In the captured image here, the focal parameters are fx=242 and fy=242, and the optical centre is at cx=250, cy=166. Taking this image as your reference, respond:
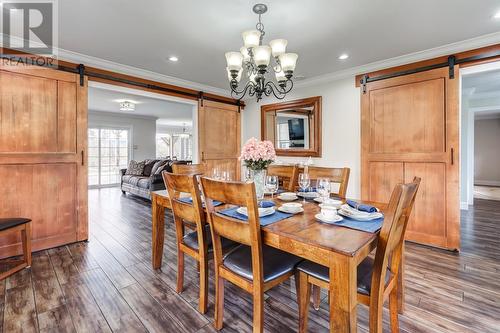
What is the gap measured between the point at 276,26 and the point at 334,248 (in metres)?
2.15

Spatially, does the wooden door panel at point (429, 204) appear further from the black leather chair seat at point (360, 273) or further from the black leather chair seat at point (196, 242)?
the black leather chair seat at point (196, 242)

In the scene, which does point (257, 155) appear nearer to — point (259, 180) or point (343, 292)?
point (259, 180)

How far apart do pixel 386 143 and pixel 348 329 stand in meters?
2.84

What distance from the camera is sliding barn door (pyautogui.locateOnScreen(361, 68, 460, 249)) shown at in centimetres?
283

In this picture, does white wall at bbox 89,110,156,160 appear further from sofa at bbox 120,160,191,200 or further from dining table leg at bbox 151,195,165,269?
dining table leg at bbox 151,195,165,269

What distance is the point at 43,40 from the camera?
2613mm

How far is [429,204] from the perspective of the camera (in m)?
3.01

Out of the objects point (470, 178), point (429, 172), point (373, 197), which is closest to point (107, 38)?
point (373, 197)

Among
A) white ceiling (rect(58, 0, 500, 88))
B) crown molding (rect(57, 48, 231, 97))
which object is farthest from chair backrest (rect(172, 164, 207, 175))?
crown molding (rect(57, 48, 231, 97))

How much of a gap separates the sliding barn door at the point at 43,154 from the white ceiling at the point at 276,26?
54 cm

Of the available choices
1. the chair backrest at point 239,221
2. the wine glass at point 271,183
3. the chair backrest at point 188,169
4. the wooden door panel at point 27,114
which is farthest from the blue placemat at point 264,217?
the wooden door panel at point 27,114

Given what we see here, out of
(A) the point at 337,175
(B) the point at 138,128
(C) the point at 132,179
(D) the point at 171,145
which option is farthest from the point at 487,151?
(D) the point at 171,145

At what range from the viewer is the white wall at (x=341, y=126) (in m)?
3.63

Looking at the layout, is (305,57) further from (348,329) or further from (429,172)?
(348,329)
